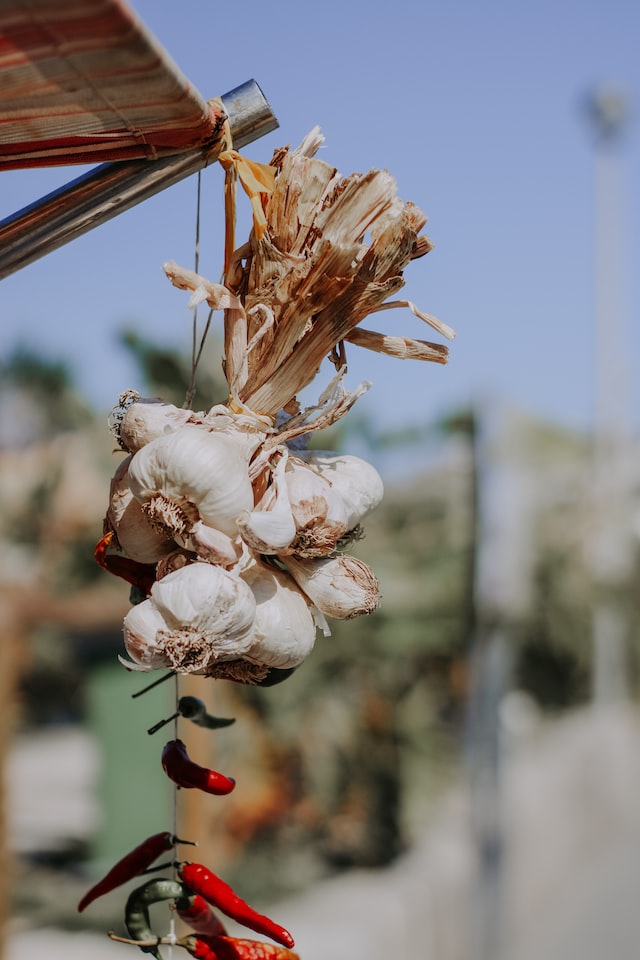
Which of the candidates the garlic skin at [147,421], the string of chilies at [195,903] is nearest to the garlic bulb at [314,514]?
the garlic skin at [147,421]

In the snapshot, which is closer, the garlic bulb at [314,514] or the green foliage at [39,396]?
the garlic bulb at [314,514]

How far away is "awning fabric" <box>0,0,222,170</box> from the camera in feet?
2.49

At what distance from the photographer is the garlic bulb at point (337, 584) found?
950mm

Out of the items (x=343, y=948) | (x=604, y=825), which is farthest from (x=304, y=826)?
(x=604, y=825)

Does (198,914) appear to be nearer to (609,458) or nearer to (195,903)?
(195,903)

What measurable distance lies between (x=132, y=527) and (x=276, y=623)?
6.7 inches

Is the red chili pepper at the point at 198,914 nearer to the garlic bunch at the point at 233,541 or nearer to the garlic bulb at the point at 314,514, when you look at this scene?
the garlic bunch at the point at 233,541

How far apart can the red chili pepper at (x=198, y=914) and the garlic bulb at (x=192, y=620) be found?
30cm

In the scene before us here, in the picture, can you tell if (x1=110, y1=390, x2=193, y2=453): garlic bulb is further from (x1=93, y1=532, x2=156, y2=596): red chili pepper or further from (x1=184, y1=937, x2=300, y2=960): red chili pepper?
(x1=184, y1=937, x2=300, y2=960): red chili pepper

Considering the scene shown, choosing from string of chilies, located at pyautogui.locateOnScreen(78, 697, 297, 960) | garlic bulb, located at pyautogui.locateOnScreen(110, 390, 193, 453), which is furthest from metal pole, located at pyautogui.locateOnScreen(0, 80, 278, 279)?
string of chilies, located at pyautogui.locateOnScreen(78, 697, 297, 960)

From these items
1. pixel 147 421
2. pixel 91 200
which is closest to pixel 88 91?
pixel 91 200

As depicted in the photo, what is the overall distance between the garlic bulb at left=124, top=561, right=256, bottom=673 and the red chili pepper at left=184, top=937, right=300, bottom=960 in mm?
327

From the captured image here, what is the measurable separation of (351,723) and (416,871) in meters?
0.97

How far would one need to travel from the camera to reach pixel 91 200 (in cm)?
97
